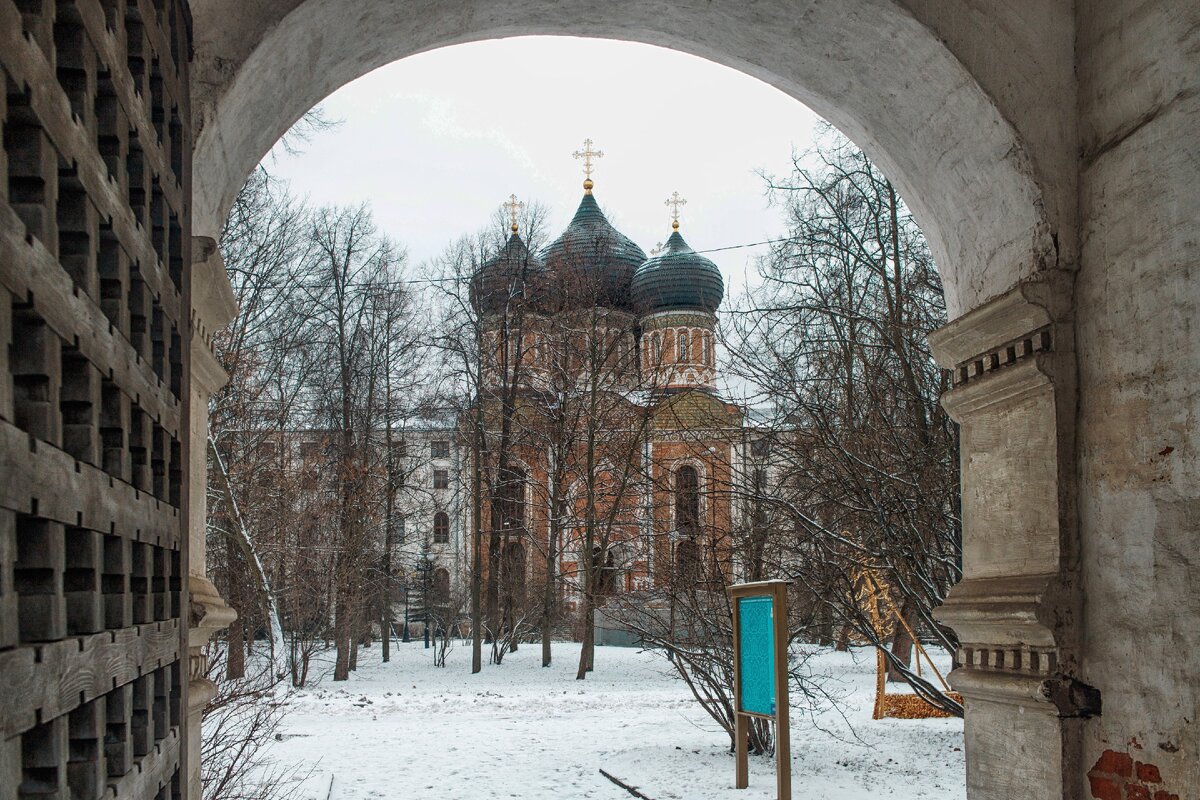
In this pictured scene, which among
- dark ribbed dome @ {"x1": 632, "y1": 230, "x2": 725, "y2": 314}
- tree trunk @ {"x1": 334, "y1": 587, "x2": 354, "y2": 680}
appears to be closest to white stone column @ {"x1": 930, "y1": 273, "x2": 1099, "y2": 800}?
tree trunk @ {"x1": 334, "y1": 587, "x2": 354, "y2": 680}

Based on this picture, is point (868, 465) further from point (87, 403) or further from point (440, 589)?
point (440, 589)

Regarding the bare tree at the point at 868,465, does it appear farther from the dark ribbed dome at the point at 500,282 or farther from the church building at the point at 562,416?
the dark ribbed dome at the point at 500,282

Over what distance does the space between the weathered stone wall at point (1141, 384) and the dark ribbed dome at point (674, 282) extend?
1193 inches

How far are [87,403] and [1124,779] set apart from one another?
3.20 meters

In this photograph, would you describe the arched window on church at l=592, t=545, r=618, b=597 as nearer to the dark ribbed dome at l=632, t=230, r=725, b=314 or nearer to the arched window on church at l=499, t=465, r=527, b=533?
the arched window on church at l=499, t=465, r=527, b=533

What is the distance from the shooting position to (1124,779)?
375 cm

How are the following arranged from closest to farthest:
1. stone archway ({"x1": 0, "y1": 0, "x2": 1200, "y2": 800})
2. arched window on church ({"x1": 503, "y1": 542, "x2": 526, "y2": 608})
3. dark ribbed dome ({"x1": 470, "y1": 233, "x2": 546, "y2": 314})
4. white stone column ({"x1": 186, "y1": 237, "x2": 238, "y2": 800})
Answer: stone archway ({"x1": 0, "y1": 0, "x2": 1200, "y2": 800})
white stone column ({"x1": 186, "y1": 237, "x2": 238, "y2": 800})
dark ribbed dome ({"x1": 470, "y1": 233, "x2": 546, "y2": 314})
arched window on church ({"x1": 503, "y1": 542, "x2": 526, "y2": 608})

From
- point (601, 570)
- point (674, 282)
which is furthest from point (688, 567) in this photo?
point (674, 282)

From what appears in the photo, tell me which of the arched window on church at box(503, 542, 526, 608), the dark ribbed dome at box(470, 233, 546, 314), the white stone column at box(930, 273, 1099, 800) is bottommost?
the arched window on church at box(503, 542, 526, 608)

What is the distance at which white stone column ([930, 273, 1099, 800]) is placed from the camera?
157 inches

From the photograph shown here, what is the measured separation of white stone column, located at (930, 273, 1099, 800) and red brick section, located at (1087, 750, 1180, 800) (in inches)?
3.5

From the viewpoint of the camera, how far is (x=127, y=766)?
2.29m

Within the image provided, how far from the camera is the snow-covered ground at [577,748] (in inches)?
396

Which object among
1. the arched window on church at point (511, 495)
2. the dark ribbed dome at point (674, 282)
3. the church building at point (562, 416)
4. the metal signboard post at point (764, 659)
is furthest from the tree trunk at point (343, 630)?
the dark ribbed dome at point (674, 282)
